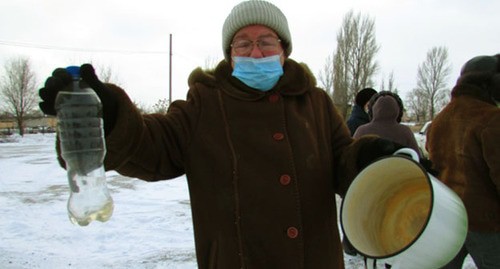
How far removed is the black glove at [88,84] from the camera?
120cm

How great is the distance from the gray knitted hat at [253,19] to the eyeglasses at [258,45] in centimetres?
6

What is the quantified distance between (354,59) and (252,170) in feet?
110

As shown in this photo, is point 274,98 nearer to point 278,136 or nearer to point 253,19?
point 278,136

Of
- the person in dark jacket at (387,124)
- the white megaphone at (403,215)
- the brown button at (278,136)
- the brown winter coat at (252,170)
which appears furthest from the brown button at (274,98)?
the person in dark jacket at (387,124)

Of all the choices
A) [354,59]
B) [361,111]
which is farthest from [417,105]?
[361,111]

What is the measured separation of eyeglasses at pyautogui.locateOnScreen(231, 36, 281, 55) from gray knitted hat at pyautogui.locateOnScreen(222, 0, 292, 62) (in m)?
0.06

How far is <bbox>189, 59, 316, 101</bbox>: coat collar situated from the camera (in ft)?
5.83

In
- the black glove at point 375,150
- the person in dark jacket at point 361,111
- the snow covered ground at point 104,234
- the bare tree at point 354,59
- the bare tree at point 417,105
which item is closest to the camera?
the black glove at point 375,150

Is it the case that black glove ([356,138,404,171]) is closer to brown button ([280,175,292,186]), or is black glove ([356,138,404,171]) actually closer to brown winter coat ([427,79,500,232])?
brown button ([280,175,292,186])

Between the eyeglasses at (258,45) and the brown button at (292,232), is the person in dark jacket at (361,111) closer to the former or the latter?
the eyeglasses at (258,45)

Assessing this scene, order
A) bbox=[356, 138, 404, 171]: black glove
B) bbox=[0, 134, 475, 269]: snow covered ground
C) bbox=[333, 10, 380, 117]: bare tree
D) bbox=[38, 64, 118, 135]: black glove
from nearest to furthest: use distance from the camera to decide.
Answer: bbox=[38, 64, 118, 135]: black glove < bbox=[356, 138, 404, 171]: black glove < bbox=[0, 134, 475, 269]: snow covered ground < bbox=[333, 10, 380, 117]: bare tree

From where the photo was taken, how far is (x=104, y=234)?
16.6ft

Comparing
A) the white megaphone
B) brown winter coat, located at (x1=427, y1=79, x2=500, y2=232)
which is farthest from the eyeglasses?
brown winter coat, located at (x1=427, y1=79, x2=500, y2=232)

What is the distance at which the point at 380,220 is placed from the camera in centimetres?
177
